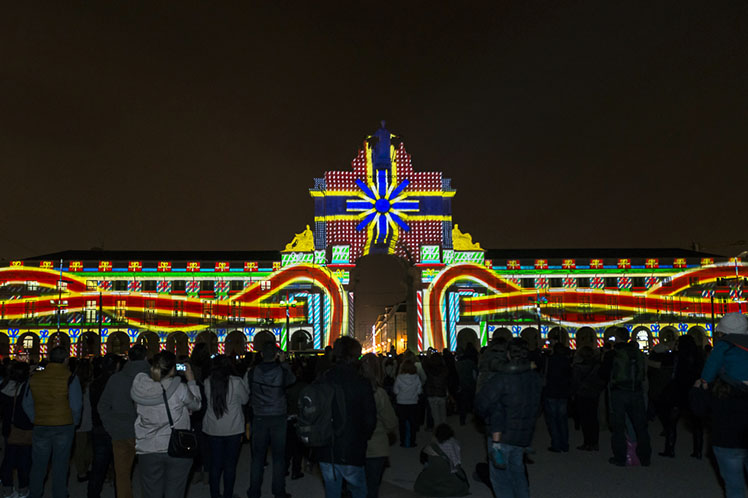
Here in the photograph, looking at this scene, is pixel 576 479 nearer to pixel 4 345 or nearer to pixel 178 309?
pixel 178 309

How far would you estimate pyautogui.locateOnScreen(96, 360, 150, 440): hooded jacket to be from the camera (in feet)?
27.0

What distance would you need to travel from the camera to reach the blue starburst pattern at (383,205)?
204ft

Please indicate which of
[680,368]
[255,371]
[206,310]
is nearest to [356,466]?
[255,371]

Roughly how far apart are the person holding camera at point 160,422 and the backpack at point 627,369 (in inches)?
260

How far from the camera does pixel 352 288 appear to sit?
2112 inches

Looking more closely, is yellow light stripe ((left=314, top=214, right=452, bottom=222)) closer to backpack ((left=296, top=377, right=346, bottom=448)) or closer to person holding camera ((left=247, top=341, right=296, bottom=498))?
person holding camera ((left=247, top=341, right=296, bottom=498))

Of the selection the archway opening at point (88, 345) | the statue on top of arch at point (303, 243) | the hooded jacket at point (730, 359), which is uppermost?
the statue on top of arch at point (303, 243)

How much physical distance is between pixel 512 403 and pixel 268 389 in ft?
10.6

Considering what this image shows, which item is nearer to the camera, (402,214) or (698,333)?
(698,333)

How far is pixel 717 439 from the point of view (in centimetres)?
685

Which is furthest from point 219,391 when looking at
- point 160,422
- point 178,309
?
point 178,309

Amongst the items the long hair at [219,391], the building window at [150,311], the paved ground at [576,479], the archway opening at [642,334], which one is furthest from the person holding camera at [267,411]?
the archway opening at [642,334]

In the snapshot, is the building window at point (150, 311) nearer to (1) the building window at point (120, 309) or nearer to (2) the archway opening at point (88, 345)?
(1) the building window at point (120, 309)

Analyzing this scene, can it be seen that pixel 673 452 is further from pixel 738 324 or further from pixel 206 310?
pixel 206 310
